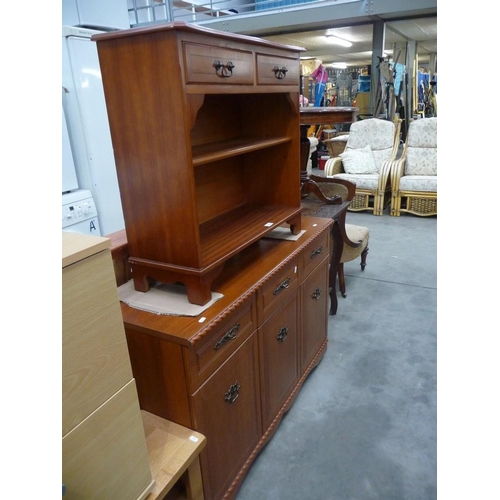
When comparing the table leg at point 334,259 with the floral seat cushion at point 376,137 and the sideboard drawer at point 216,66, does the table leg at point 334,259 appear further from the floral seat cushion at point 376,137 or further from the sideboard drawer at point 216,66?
the floral seat cushion at point 376,137

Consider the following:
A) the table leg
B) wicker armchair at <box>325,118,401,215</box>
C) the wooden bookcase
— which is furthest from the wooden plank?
wicker armchair at <box>325,118,401,215</box>

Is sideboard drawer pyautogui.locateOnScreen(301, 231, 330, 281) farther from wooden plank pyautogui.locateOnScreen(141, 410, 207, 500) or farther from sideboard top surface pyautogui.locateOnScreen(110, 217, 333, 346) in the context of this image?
wooden plank pyautogui.locateOnScreen(141, 410, 207, 500)

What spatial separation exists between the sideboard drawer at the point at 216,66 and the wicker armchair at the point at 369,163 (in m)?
3.95

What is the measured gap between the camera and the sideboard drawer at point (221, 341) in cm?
126

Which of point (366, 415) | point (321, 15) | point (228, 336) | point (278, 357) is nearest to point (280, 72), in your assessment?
point (228, 336)

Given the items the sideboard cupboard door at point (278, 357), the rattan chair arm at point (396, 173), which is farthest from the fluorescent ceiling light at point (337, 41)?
the sideboard cupboard door at point (278, 357)

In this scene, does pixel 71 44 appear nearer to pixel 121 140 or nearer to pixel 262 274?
pixel 121 140

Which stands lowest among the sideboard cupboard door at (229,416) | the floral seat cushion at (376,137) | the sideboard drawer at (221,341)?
the sideboard cupboard door at (229,416)

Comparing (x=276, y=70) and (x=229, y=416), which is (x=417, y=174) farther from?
(x=229, y=416)

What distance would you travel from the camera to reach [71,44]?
270cm

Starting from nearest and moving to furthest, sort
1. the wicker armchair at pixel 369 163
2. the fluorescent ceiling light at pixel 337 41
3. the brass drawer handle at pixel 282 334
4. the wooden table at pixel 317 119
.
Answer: the brass drawer handle at pixel 282 334 < the wooden table at pixel 317 119 < the wicker armchair at pixel 369 163 < the fluorescent ceiling light at pixel 337 41

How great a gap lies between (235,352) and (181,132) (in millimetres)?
769
